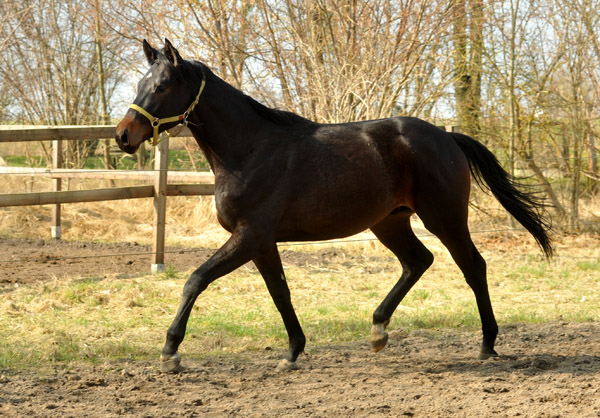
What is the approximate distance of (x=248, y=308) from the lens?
670 cm

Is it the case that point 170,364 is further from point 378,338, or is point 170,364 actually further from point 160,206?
point 160,206

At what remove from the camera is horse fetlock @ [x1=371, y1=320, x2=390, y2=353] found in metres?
4.93

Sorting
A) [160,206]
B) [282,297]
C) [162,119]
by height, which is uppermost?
[162,119]

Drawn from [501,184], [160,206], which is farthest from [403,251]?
[160,206]

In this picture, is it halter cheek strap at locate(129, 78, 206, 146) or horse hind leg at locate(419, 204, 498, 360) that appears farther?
horse hind leg at locate(419, 204, 498, 360)

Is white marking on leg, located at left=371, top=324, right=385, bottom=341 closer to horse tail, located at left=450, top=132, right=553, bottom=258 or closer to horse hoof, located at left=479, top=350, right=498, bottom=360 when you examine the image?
horse hoof, located at left=479, top=350, right=498, bottom=360

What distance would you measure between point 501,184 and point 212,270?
2.37 metres

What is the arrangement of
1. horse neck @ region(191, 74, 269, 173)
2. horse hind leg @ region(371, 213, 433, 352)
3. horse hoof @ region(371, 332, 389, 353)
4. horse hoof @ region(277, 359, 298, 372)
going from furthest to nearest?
horse hind leg @ region(371, 213, 433, 352) → horse hoof @ region(371, 332, 389, 353) → horse hoof @ region(277, 359, 298, 372) → horse neck @ region(191, 74, 269, 173)

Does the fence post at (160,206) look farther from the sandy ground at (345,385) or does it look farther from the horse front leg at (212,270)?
the horse front leg at (212,270)

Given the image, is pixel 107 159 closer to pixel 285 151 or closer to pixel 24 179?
pixel 24 179

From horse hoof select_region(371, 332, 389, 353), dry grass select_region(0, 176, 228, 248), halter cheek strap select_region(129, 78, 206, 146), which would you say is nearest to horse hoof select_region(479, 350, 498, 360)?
horse hoof select_region(371, 332, 389, 353)

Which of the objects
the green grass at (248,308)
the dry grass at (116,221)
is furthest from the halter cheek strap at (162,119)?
the dry grass at (116,221)

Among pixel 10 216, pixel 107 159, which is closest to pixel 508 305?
pixel 10 216

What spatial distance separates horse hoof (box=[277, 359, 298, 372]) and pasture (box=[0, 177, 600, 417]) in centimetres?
7
